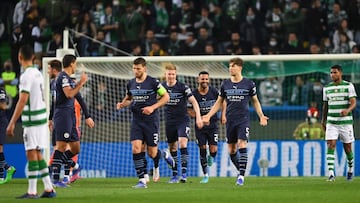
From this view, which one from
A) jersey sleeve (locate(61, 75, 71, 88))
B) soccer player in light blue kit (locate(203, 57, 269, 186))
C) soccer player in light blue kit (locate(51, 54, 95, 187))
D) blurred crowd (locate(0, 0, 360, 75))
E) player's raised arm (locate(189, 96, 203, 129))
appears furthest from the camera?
blurred crowd (locate(0, 0, 360, 75))

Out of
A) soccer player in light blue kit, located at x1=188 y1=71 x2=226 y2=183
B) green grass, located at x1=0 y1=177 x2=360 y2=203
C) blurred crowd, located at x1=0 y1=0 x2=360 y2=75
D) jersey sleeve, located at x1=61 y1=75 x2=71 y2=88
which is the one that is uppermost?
blurred crowd, located at x1=0 y1=0 x2=360 y2=75

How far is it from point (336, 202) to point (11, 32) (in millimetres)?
18910

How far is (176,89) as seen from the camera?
20.2m

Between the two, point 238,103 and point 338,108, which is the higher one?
point 238,103

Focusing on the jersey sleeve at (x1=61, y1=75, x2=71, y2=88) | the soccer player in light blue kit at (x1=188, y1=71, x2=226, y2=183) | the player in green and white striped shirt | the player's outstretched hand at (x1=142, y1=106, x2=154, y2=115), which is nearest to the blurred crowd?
the soccer player in light blue kit at (x1=188, y1=71, x2=226, y2=183)

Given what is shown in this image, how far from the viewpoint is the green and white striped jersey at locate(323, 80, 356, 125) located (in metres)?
19.7

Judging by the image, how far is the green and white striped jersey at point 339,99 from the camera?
64.7 ft

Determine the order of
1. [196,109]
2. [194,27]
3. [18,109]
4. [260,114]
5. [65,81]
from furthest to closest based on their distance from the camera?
[194,27] < [196,109] < [260,114] < [65,81] < [18,109]

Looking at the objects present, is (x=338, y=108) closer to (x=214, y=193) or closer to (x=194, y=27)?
(x=214, y=193)

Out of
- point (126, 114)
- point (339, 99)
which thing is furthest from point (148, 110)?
point (126, 114)

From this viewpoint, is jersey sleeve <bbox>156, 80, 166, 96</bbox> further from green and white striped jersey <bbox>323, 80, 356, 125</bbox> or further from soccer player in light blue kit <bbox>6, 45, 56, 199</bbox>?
green and white striped jersey <bbox>323, 80, 356, 125</bbox>

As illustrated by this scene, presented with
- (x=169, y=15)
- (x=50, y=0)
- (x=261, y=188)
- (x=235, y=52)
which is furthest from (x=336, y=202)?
(x=50, y=0)

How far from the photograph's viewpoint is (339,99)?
1975cm

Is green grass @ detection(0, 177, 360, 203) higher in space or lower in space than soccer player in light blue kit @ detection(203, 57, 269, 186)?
lower
